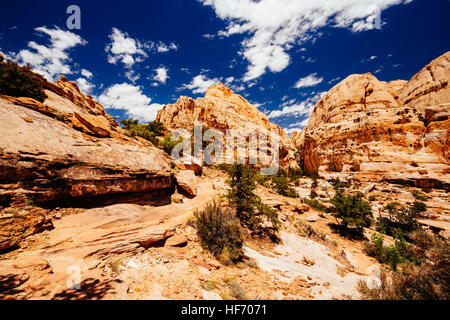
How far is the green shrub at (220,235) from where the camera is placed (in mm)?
4934

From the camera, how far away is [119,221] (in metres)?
5.66

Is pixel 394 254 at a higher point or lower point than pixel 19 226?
Answer: lower

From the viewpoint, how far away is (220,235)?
5.52 m

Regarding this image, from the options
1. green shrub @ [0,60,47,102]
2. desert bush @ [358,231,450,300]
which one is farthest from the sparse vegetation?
green shrub @ [0,60,47,102]

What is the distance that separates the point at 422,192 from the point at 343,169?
27.5ft

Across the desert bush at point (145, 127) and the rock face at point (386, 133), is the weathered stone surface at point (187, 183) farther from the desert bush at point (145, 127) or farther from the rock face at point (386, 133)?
the rock face at point (386, 133)

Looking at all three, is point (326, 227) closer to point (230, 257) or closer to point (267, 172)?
point (230, 257)

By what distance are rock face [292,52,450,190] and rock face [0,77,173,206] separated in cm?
2651

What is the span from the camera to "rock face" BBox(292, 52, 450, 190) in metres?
18.4

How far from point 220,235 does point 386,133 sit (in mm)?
28807
